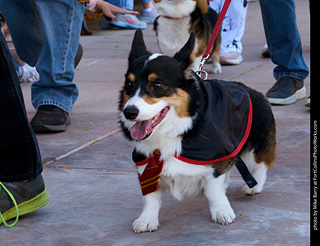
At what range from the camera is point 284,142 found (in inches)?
171

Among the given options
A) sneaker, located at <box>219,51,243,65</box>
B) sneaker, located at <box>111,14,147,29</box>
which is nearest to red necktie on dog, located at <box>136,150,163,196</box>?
sneaker, located at <box>219,51,243,65</box>

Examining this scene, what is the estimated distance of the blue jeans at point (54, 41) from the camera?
15.8 ft

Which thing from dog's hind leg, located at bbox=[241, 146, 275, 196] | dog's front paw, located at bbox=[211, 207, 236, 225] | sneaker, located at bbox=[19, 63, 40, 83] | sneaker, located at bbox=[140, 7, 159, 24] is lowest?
sneaker, located at bbox=[140, 7, 159, 24]

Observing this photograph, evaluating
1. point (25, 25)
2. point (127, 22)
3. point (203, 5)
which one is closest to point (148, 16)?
point (127, 22)

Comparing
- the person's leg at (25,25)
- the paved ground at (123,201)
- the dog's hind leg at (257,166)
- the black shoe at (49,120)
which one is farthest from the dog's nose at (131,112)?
the person's leg at (25,25)

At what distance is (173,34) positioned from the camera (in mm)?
7359

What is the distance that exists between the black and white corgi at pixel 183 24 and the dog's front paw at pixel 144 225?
15.0ft

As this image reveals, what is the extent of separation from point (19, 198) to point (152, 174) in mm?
753

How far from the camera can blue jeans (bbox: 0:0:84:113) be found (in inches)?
190

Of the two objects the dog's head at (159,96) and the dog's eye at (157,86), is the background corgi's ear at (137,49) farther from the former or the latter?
the dog's eye at (157,86)

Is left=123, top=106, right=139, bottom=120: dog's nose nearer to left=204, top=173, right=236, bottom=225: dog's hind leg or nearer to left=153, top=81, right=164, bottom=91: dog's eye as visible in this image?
left=153, top=81, right=164, bottom=91: dog's eye

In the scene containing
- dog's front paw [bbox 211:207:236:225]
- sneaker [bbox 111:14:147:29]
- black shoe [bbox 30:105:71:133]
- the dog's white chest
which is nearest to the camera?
dog's front paw [bbox 211:207:236:225]
